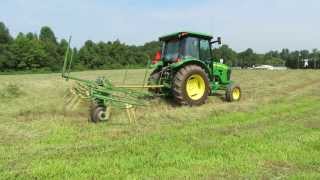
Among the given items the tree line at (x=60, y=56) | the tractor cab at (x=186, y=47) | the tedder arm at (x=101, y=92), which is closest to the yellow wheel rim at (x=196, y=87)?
the tractor cab at (x=186, y=47)

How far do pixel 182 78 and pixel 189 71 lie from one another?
343mm

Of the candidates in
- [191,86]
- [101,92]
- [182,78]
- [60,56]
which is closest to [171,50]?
[191,86]

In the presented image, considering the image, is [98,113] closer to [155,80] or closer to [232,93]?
[155,80]

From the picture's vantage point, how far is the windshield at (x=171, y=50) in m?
14.2

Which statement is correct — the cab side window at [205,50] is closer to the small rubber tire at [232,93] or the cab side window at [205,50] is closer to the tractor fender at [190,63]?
the tractor fender at [190,63]

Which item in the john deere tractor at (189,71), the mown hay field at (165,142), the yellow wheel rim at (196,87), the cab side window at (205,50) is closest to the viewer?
the mown hay field at (165,142)

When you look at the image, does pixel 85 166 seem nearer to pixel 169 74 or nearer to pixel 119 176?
pixel 119 176

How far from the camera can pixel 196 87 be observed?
45.7 feet

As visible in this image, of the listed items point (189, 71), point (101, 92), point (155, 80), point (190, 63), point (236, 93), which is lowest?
point (236, 93)

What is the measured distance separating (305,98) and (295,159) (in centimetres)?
887

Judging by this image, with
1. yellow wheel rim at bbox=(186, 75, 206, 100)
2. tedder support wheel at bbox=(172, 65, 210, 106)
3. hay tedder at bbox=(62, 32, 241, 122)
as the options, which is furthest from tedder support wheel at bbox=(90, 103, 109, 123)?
yellow wheel rim at bbox=(186, 75, 206, 100)

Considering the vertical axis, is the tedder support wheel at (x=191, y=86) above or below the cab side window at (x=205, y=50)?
below

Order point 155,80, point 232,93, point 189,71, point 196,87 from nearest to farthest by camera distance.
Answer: point 189,71, point 196,87, point 155,80, point 232,93

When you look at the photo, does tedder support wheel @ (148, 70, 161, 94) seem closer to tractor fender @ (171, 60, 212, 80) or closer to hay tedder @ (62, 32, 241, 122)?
hay tedder @ (62, 32, 241, 122)
